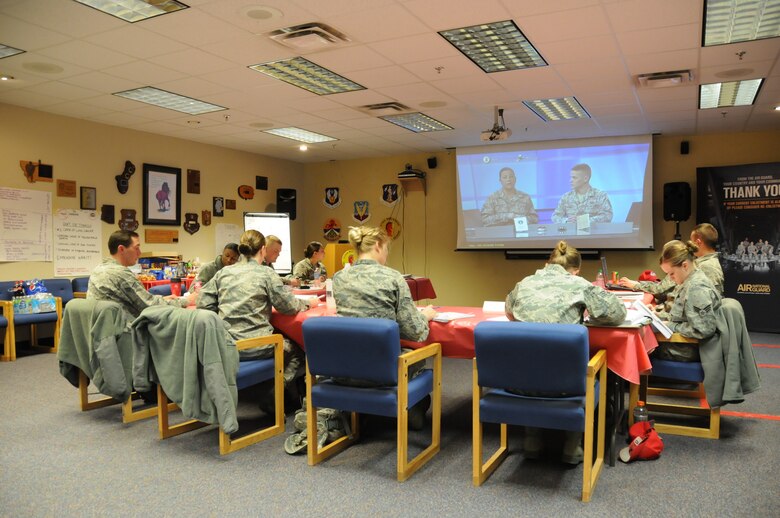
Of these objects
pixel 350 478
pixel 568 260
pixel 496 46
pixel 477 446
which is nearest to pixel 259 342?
pixel 350 478

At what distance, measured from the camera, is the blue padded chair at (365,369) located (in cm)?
278

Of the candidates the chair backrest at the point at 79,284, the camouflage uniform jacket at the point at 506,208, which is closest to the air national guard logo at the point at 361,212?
the camouflage uniform jacket at the point at 506,208

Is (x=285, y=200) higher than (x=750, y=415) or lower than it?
higher

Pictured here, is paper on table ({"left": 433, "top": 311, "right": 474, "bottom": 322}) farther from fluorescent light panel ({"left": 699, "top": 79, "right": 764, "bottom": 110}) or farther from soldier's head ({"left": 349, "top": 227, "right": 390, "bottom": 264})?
fluorescent light panel ({"left": 699, "top": 79, "right": 764, "bottom": 110})

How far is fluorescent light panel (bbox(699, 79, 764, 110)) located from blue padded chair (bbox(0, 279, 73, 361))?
6.95 metres

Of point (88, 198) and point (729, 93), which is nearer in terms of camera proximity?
point (729, 93)

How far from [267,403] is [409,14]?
2.78 metres

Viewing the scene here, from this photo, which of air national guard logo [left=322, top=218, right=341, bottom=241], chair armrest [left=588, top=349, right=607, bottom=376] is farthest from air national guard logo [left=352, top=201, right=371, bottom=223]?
chair armrest [left=588, top=349, right=607, bottom=376]

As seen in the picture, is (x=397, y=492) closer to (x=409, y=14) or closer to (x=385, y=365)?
(x=385, y=365)

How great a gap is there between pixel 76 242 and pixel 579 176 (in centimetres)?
666

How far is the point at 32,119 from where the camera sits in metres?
6.35

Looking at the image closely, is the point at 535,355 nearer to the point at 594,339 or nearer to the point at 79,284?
the point at 594,339

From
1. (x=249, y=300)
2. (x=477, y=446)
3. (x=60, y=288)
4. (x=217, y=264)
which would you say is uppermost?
(x=217, y=264)

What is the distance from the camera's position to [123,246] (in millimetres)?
3850
